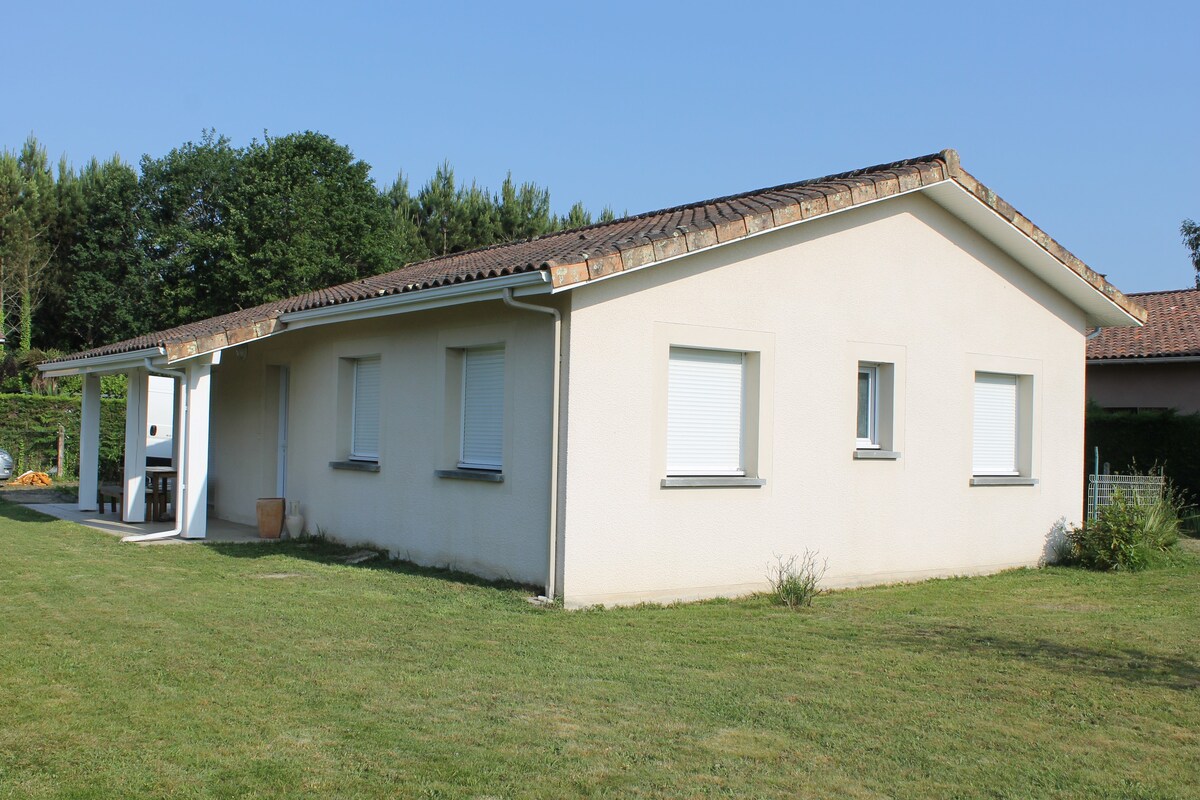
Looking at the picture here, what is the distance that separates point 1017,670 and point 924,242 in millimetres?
6370

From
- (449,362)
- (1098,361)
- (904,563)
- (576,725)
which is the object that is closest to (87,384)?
(449,362)

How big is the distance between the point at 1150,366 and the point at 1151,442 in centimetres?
382

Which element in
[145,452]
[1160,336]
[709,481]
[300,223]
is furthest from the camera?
[300,223]

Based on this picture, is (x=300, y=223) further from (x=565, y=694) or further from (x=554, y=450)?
(x=565, y=694)

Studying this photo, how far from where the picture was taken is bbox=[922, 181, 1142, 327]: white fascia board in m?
12.7

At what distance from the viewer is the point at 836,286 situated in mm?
12016

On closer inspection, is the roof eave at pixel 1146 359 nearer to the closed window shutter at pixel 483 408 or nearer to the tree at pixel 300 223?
the closed window shutter at pixel 483 408

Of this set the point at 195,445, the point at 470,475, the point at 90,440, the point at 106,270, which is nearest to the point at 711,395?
the point at 470,475

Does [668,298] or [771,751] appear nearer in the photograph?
[771,751]

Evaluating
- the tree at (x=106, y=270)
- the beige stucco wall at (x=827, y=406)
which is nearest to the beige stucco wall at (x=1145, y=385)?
the beige stucco wall at (x=827, y=406)

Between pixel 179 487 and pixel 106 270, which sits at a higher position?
pixel 106 270

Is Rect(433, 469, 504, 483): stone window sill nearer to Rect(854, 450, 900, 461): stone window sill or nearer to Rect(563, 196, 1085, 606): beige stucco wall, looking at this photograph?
Rect(563, 196, 1085, 606): beige stucco wall

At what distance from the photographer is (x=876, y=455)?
12281mm

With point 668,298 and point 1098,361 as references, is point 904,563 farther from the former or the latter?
point 1098,361
